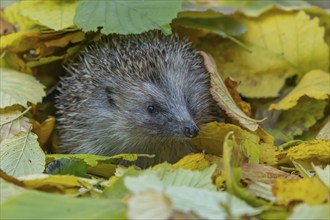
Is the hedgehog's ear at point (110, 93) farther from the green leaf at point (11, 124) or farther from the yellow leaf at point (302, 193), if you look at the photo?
the yellow leaf at point (302, 193)

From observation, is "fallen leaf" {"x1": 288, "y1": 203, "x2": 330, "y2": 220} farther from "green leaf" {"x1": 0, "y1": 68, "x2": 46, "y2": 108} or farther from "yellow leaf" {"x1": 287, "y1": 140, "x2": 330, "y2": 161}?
"green leaf" {"x1": 0, "y1": 68, "x2": 46, "y2": 108}

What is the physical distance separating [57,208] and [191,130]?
0.56 metres

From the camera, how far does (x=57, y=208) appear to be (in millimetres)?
1319

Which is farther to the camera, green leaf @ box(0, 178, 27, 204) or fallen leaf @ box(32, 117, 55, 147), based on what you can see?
fallen leaf @ box(32, 117, 55, 147)

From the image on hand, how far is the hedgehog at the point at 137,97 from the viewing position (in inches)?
75.7

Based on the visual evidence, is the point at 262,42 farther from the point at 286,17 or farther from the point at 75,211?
the point at 75,211

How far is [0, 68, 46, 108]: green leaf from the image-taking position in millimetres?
2014

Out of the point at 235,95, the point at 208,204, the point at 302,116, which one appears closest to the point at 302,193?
the point at 208,204

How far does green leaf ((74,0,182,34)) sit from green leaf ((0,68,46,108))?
9.8 inches

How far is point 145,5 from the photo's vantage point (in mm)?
2016

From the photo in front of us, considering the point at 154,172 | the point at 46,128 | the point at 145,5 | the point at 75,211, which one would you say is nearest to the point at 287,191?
the point at 154,172

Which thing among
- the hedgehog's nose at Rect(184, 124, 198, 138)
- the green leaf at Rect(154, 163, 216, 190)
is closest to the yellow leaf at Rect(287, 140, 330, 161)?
the hedgehog's nose at Rect(184, 124, 198, 138)

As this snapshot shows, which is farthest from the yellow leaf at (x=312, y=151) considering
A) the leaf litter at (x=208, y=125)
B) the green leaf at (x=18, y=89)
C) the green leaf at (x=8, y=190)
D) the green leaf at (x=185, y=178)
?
the green leaf at (x=18, y=89)

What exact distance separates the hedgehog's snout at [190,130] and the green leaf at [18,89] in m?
0.48
